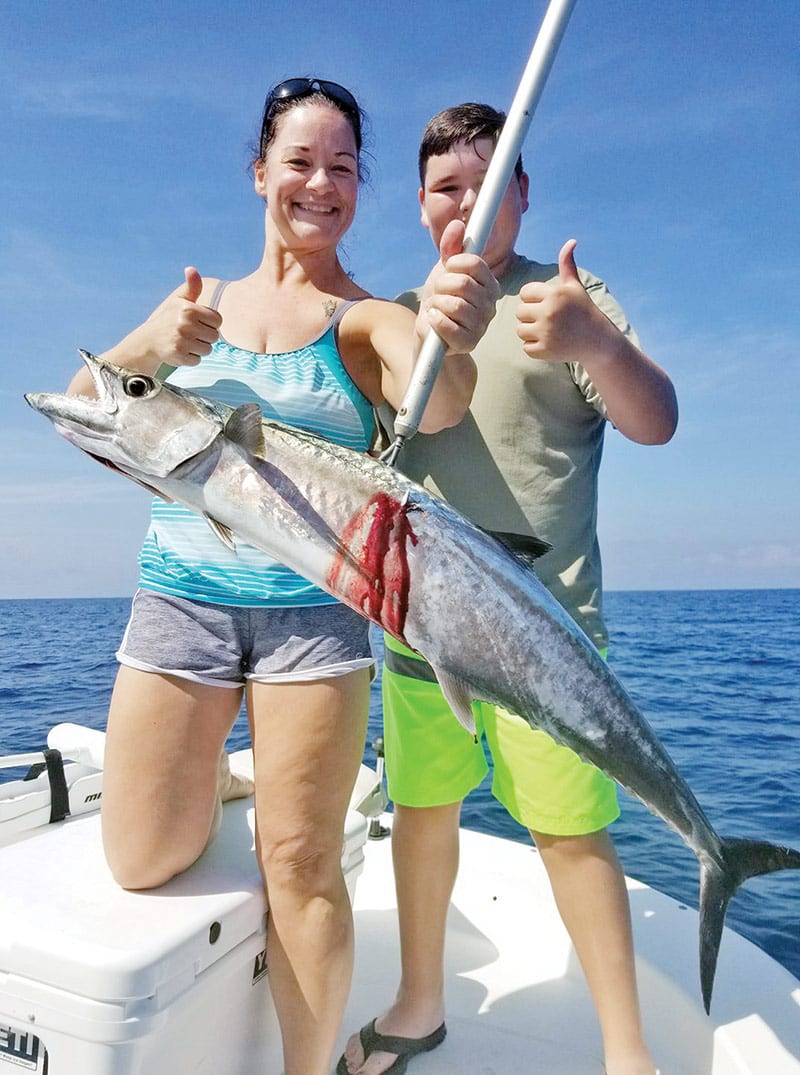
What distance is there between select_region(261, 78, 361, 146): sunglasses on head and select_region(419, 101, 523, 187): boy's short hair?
1.01 ft

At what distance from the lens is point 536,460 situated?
2553 mm

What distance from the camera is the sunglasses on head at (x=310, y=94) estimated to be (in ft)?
7.73

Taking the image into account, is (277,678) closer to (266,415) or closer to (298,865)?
(298,865)

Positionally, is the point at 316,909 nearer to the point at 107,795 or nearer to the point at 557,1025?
the point at 107,795

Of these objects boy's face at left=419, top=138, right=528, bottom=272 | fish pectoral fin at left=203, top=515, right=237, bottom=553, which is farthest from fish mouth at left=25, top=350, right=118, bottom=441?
boy's face at left=419, top=138, right=528, bottom=272

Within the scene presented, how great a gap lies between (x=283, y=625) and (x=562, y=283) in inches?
44.5

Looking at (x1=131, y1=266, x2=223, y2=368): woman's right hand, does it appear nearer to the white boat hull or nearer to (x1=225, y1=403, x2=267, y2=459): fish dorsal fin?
(x1=225, y1=403, x2=267, y2=459): fish dorsal fin

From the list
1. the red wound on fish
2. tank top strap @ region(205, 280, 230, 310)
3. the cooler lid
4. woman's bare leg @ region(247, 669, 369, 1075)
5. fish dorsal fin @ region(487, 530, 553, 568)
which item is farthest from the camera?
tank top strap @ region(205, 280, 230, 310)

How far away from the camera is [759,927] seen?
548cm

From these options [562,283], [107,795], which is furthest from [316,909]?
[562,283]

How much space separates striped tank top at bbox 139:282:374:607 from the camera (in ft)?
7.07

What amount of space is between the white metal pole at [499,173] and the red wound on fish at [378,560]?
16 cm

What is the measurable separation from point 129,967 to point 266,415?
1.37 m

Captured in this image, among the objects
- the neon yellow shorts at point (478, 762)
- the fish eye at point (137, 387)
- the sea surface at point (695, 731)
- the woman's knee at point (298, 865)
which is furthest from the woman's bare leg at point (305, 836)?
→ the sea surface at point (695, 731)
